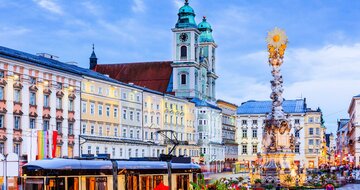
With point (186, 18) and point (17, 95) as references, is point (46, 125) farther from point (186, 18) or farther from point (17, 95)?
point (186, 18)

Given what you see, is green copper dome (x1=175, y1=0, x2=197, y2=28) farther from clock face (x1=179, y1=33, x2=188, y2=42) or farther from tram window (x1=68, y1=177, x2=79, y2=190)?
tram window (x1=68, y1=177, x2=79, y2=190)

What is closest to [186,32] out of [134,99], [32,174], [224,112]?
[224,112]

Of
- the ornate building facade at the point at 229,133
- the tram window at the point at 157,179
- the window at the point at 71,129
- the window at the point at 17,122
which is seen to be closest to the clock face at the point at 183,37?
the ornate building facade at the point at 229,133

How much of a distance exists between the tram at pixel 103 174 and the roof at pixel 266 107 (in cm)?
12813

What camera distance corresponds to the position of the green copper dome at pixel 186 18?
473 feet

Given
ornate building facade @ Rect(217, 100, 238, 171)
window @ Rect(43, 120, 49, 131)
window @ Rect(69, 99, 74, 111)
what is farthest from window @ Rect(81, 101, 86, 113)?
ornate building facade @ Rect(217, 100, 238, 171)

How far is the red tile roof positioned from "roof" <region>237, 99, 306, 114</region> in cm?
3366

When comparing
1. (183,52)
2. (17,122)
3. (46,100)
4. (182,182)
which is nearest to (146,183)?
(182,182)

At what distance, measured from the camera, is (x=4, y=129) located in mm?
70750

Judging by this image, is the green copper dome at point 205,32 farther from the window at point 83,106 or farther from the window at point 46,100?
the window at point 46,100

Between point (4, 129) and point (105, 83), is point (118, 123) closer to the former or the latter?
point (105, 83)

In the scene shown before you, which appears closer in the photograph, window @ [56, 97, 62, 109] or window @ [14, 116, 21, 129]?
window @ [14, 116, 21, 129]

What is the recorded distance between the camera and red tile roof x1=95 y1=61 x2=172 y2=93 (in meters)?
150

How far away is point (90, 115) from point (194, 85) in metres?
53.0
